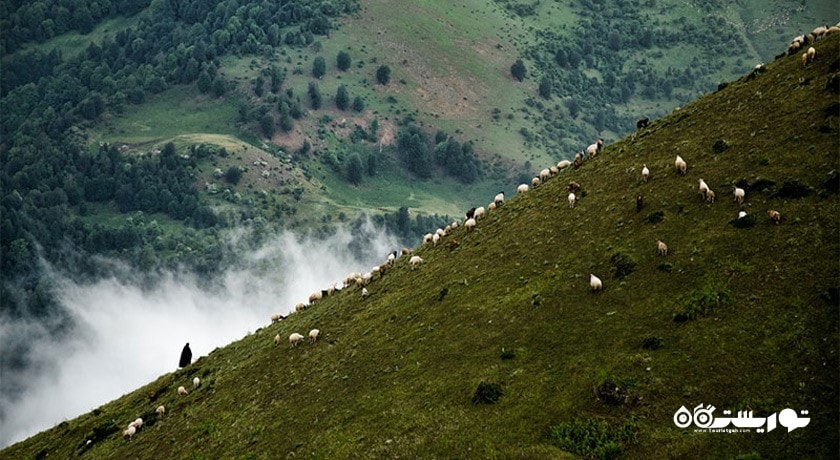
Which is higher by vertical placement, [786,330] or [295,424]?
[786,330]

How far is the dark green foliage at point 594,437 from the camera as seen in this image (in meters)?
31.7

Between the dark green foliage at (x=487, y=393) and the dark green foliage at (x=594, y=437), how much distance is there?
4145mm

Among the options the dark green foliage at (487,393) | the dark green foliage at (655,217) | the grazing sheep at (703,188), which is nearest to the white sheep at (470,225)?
the dark green foliage at (655,217)

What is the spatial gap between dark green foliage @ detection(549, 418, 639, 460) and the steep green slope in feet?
0.74

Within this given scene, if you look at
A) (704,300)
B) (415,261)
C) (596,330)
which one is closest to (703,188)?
(704,300)

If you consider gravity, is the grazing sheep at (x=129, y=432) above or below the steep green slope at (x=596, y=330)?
below

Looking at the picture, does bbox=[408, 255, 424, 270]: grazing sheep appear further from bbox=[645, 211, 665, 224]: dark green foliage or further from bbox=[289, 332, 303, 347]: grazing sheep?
bbox=[645, 211, 665, 224]: dark green foliage

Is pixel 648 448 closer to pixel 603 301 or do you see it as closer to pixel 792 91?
pixel 603 301

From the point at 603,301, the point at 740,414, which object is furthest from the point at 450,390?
the point at 740,414

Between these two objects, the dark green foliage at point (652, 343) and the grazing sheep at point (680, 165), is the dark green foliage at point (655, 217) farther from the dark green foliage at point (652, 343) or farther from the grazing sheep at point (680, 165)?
the dark green foliage at point (652, 343)

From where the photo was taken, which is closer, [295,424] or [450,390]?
[450,390]

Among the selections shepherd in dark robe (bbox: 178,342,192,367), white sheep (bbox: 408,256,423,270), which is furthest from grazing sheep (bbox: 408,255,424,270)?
shepherd in dark robe (bbox: 178,342,192,367)

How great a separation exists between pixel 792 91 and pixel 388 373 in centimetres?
3024

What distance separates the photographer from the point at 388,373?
45188 mm
